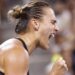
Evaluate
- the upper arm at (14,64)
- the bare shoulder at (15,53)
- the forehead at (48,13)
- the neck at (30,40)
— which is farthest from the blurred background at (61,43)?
the upper arm at (14,64)

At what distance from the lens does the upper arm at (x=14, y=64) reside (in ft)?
11.1

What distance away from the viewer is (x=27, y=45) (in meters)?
3.76

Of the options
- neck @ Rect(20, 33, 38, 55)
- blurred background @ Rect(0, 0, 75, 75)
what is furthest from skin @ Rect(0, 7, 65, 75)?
blurred background @ Rect(0, 0, 75, 75)

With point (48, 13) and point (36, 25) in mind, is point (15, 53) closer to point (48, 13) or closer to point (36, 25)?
point (36, 25)

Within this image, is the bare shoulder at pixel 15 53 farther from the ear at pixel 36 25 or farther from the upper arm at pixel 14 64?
the ear at pixel 36 25

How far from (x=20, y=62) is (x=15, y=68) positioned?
0.07 metres

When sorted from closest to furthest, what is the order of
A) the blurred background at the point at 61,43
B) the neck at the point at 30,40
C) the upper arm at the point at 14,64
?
the upper arm at the point at 14,64 < the neck at the point at 30,40 < the blurred background at the point at 61,43

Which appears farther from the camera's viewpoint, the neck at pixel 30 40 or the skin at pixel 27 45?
the neck at pixel 30 40

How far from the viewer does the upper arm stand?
339cm

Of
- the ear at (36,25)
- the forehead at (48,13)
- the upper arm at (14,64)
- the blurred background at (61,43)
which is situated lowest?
the blurred background at (61,43)

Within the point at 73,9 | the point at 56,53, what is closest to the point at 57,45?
the point at 56,53

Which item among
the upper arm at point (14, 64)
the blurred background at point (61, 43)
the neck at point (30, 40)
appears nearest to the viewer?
the upper arm at point (14, 64)

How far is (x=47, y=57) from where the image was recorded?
800cm

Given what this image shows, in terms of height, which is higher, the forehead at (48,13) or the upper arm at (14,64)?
the forehead at (48,13)
